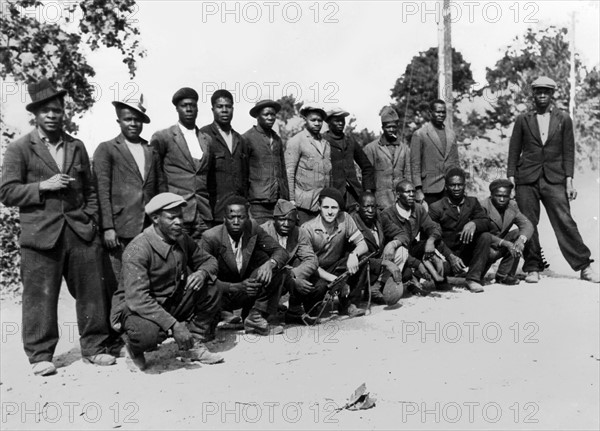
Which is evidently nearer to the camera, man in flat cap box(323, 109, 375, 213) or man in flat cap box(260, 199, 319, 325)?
man in flat cap box(260, 199, 319, 325)

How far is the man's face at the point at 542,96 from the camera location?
7359 mm

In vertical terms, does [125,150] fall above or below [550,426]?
above

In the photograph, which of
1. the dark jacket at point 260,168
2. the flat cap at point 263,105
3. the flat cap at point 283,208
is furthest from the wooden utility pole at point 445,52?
the flat cap at point 283,208

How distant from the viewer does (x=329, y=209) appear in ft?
20.0

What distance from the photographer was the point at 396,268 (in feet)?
20.9

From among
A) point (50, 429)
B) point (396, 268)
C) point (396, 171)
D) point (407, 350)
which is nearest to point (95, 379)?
point (50, 429)

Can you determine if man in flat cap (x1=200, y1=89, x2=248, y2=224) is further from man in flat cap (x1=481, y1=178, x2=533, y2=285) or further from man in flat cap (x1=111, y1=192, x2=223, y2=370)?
man in flat cap (x1=481, y1=178, x2=533, y2=285)

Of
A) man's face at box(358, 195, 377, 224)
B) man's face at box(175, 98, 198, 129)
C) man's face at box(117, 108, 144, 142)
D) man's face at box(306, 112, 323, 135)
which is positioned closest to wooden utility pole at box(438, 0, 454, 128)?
man's face at box(306, 112, 323, 135)

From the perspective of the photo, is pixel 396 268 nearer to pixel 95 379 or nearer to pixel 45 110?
pixel 95 379

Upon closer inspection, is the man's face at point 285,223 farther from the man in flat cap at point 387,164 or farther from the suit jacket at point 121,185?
the man in flat cap at point 387,164

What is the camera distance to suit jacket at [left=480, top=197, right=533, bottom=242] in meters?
7.22

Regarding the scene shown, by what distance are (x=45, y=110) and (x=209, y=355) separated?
2289 millimetres

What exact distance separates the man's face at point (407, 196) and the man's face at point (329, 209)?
1008 mm

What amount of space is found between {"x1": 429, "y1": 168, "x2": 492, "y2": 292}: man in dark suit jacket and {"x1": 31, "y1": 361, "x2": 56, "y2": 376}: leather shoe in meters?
4.17
